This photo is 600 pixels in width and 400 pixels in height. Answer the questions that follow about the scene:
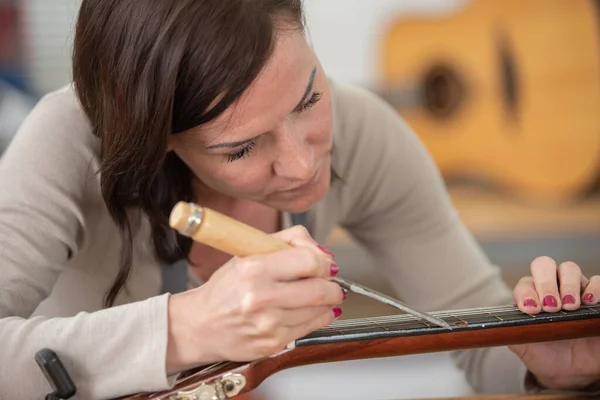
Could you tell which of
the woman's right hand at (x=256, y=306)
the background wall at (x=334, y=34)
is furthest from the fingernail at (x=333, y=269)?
the background wall at (x=334, y=34)

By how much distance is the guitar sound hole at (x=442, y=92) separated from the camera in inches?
95.5

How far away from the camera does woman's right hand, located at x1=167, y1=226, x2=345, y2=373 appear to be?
66 cm

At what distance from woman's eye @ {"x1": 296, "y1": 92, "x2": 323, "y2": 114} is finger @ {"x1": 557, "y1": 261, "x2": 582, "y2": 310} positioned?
0.97 feet

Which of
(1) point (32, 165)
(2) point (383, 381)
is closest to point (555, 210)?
(2) point (383, 381)

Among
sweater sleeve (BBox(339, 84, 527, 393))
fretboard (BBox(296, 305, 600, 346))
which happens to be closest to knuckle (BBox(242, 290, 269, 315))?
fretboard (BBox(296, 305, 600, 346))

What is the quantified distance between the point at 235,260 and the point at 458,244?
488 millimetres

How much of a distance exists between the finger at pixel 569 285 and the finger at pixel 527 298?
0.09 feet

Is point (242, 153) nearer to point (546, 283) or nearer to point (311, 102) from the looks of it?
point (311, 102)

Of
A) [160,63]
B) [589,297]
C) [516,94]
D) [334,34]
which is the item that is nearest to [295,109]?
[160,63]

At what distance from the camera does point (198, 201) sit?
1024mm

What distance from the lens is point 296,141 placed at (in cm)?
82

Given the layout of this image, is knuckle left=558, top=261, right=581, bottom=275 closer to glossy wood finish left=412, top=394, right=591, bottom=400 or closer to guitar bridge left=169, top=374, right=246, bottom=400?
glossy wood finish left=412, top=394, right=591, bottom=400

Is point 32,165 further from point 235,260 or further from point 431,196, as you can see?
point 431,196

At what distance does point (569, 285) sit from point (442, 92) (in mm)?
1693
